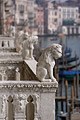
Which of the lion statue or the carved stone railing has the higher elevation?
the lion statue

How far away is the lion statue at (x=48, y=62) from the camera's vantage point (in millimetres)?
6035

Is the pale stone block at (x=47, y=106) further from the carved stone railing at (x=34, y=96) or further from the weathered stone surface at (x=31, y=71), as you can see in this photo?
the weathered stone surface at (x=31, y=71)

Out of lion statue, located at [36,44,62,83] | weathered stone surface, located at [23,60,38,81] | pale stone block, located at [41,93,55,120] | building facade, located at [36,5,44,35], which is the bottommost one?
building facade, located at [36,5,44,35]

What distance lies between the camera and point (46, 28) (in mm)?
146500

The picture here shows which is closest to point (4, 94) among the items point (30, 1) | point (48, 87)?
point (48, 87)

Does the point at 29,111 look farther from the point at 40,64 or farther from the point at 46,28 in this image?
the point at 46,28

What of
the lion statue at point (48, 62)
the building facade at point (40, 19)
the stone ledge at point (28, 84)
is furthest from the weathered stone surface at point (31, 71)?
the building facade at point (40, 19)

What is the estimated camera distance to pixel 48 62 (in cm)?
609

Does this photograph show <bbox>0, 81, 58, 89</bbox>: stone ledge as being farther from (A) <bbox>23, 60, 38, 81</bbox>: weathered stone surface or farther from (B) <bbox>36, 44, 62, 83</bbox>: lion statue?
(A) <bbox>23, 60, 38, 81</bbox>: weathered stone surface

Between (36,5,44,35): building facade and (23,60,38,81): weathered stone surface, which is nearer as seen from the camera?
(23,60,38,81): weathered stone surface

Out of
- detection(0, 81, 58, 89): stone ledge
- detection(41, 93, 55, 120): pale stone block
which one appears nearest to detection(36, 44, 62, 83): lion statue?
detection(0, 81, 58, 89): stone ledge

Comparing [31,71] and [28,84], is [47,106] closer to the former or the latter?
[28,84]

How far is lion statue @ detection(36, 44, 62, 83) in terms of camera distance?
19.8 feet

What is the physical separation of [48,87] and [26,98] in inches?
11.9
